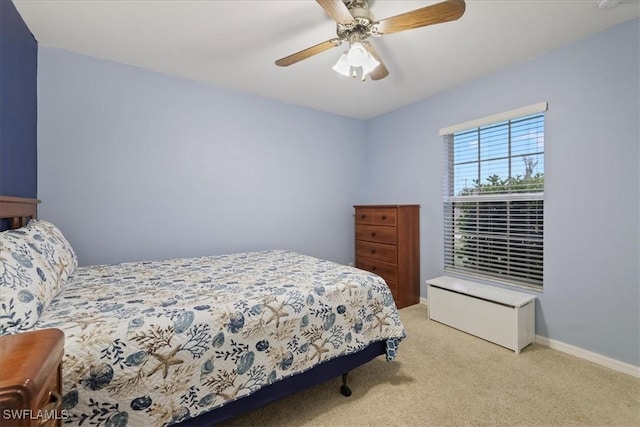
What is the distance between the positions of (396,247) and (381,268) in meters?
0.35

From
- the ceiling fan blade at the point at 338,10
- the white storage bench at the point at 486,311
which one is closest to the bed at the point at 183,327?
the white storage bench at the point at 486,311

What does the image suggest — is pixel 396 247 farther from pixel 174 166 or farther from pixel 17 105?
pixel 17 105

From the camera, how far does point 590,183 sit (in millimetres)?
2045

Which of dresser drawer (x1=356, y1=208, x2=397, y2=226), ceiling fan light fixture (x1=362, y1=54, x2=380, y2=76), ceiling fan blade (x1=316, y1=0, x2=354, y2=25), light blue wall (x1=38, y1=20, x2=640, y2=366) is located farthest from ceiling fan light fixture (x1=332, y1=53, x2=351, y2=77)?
dresser drawer (x1=356, y1=208, x2=397, y2=226)

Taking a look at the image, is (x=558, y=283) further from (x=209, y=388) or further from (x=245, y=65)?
(x=245, y=65)

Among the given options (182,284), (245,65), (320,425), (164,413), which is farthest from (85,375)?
(245,65)

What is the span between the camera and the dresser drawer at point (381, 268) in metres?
3.11

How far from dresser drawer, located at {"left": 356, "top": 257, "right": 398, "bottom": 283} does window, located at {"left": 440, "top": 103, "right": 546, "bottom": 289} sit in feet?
1.90

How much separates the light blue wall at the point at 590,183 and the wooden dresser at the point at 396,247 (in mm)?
1182

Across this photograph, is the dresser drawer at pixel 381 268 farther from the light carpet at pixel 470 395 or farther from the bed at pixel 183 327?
the bed at pixel 183 327

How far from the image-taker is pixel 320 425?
1.47m

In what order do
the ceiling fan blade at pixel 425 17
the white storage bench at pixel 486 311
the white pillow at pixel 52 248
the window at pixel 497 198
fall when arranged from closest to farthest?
the ceiling fan blade at pixel 425 17 → the white pillow at pixel 52 248 → the white storage bench at pixel 486 311 → the window at pixel 497 198

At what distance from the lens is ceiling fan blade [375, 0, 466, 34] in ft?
4.41

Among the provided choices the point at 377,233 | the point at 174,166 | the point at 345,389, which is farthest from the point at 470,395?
the point at 174,166
